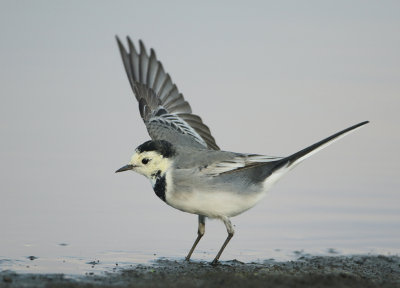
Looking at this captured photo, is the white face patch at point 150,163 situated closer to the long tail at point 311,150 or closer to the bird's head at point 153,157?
the bird's head at point 153,157

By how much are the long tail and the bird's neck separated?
5.25 feet

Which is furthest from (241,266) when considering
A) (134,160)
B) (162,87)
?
(162,87)

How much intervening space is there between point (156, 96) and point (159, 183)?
3340 millimetres

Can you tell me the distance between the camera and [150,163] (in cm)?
972

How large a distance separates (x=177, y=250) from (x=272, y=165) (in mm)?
2310

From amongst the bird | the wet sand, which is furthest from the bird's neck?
the wet sand

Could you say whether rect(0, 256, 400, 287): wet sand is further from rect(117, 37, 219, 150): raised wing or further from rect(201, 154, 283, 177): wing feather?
rect(117, 37, 219, 150): raised wing

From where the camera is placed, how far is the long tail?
916 cm

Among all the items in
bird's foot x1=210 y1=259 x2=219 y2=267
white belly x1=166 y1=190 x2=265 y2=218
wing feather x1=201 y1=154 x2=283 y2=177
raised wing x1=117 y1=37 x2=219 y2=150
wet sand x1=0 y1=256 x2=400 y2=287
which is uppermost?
raised wing x1=117 y1=37 x2=219 y2=150

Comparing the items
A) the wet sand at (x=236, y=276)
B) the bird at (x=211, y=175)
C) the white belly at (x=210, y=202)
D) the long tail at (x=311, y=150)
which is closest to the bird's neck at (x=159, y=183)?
the bird at (x=211, y=175)

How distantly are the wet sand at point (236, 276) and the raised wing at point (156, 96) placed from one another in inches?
112

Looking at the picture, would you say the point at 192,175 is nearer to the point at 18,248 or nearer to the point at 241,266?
the point at 241,266

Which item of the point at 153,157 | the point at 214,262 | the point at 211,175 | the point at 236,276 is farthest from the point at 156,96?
the point at 236,276

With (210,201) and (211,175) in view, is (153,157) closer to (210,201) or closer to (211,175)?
(211,175)
